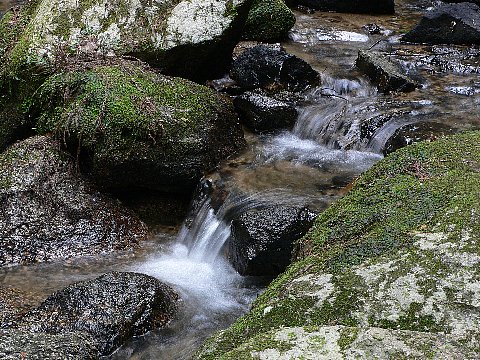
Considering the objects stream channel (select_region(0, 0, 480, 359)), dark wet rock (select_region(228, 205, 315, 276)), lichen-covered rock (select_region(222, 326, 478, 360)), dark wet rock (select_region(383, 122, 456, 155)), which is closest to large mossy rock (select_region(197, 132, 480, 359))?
lichen-covered rock (select_region(222, 326, 478, 360))

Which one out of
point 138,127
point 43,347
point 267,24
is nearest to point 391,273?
point 43,347

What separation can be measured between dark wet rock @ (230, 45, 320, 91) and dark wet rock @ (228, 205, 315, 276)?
3.19 m

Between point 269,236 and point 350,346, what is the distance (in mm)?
3265

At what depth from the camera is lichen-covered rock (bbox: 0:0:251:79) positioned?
758 centimetres

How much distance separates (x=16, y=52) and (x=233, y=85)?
9.84 feet

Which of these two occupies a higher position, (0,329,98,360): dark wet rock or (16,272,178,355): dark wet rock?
(0,329,98,360): dark wet rock

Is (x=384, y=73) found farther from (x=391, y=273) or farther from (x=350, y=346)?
(x=350, y=346)

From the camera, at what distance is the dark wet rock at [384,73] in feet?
26.3

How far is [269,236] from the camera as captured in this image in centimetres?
524

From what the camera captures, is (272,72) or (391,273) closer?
(391,273)

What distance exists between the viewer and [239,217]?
562 centimetres

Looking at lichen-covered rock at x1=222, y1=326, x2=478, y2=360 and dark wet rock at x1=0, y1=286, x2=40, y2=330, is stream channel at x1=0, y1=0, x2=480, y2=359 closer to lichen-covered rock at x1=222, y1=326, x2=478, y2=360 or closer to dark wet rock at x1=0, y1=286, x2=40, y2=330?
dark wet rock at x1=0, y1=286, x2=40, y2=330

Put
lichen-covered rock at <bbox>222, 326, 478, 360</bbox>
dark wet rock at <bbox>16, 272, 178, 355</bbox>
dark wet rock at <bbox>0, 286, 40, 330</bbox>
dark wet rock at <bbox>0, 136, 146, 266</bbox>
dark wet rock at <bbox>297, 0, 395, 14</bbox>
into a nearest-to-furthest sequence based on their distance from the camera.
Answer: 1. lichen-covered rock at <bbox>222, 326, 478, 360</bbox>
2. dark wet rock at <bbox>16, 272, 178, 355</bbox>
3. dark wet rock at <bbox>0, 286, 40, 330</bbox>
4. dark wet rock at <bbox>0, 136, 146, 266</bbox>
5. dark wet rock at <bbox>297, 0, 395, 14</bbox>

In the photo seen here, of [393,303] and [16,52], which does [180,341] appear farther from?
[16,52]
